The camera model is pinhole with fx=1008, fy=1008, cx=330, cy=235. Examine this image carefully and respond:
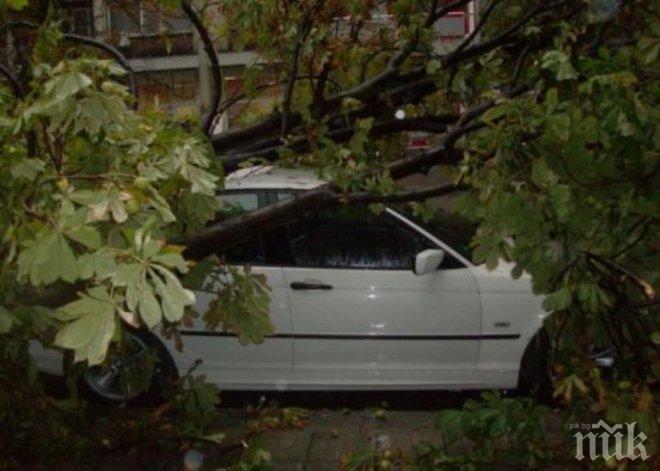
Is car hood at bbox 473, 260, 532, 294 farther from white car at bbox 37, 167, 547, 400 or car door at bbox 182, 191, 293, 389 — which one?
car door at bbox 182, 191, 293, 389

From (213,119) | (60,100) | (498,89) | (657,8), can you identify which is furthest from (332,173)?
(60,100)

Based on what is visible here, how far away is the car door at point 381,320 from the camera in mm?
6633

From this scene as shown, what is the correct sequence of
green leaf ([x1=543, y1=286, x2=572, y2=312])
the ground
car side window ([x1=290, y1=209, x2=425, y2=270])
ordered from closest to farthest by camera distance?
green leaf ([x1=543, y1=286, x2=572, y2=312]), the ground, car side window ([x1=290, y1=209, x2=425, y2=270])

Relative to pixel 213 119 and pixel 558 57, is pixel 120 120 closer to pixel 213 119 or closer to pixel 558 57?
pixel 558 57

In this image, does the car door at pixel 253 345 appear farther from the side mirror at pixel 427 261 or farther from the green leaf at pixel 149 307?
the green leaf at pixel 149 307

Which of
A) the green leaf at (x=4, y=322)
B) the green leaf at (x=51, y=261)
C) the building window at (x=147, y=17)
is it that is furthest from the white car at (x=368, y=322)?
the green leaf at (x=51, y=261)

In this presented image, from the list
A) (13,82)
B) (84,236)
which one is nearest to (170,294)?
(84,236)

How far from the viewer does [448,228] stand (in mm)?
7129

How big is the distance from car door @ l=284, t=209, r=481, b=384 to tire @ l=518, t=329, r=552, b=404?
1.19 ft

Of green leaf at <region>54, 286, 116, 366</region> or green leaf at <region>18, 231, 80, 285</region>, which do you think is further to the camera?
green leaf at <region>18, 231, 80, 285</region>

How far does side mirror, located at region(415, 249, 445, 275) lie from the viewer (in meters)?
6.50

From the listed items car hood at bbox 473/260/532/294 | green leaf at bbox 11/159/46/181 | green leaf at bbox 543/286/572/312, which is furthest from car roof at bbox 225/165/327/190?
green leaf at bbox 11/159/46/181

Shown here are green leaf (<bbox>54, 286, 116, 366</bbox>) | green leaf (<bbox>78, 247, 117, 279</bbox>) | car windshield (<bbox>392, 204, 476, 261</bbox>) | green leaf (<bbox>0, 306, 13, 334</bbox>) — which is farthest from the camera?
car windshield (<bbox>392, 204, 476, 261</bbox>)

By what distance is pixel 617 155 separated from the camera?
A: 3.63 metres
